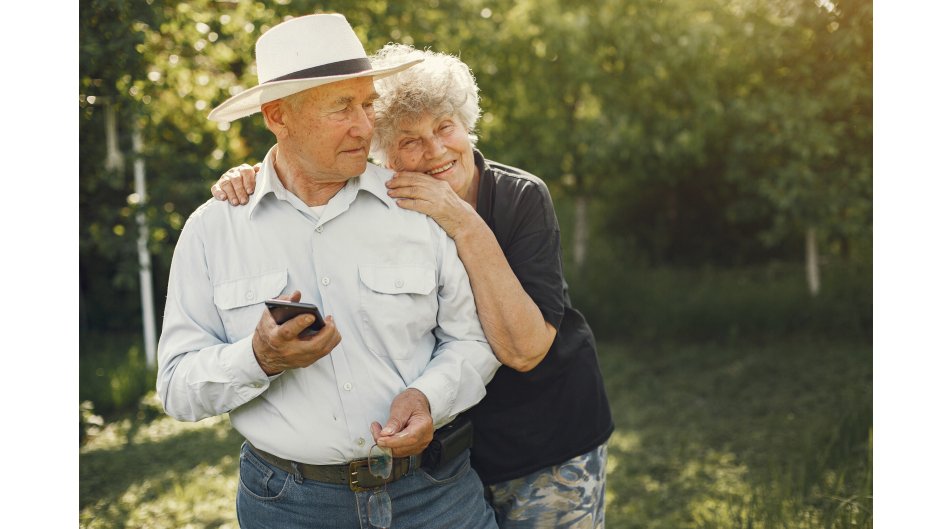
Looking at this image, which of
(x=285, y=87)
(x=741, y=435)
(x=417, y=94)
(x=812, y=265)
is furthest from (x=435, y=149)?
(x=812, y=265)

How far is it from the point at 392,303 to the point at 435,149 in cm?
46

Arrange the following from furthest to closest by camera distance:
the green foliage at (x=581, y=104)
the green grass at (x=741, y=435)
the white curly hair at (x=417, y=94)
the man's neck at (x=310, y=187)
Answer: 1. the green foliage at (x=581, y=104)
2. the green grass at (x=741, y=435)
3. the white curly hair at (x=417, y=94)
4. the man's neck at (x=310, y=187)

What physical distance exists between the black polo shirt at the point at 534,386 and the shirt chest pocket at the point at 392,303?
29 cm

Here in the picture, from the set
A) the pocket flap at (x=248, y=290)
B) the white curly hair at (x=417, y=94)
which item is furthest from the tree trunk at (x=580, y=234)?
the pocket flap at (x=248, y=290)

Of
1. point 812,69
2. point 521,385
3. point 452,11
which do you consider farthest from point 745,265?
point 521,385

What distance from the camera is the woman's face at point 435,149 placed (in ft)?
7.39

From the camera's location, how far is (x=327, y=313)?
6.58ft

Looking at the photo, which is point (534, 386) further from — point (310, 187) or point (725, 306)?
point (725, 306)

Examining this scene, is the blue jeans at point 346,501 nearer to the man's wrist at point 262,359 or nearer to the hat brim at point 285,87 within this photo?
the man's wrist at point 262,359

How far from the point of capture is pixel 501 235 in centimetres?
225

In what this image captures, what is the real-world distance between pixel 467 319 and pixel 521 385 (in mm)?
392

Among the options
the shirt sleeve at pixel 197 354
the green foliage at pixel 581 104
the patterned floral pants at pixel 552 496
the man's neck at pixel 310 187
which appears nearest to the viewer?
the shirt sleeve at pixel 197 354

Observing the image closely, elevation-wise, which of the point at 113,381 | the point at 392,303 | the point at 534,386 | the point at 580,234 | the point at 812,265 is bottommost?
the point at 113,381
